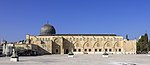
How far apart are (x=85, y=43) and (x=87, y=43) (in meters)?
0.74

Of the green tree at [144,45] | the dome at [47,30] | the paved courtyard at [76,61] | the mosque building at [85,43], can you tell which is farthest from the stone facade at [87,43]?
the paved courtyard at [76,61]

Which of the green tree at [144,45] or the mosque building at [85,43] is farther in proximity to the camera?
the green tree at [144,45]

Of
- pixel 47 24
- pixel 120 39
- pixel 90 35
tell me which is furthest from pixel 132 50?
pixel 47 24

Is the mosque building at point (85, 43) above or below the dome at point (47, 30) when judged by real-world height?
below

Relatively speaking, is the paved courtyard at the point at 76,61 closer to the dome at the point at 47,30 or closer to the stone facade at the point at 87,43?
the stone facade at the point at 87,43

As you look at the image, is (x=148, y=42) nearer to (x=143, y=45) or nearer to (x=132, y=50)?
(x=143, y=45)

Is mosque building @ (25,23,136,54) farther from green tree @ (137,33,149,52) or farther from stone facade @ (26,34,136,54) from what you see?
green tree @ (137,33,149,52)

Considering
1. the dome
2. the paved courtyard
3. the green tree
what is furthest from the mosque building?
the paved courtyard

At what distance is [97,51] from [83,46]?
527 cm

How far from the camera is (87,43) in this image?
343 feet

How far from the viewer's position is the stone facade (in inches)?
3969

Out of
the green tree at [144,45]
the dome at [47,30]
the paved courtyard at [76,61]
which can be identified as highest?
the dome at [47,30]

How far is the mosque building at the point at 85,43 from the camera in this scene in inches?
3969

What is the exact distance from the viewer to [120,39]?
106 metres
